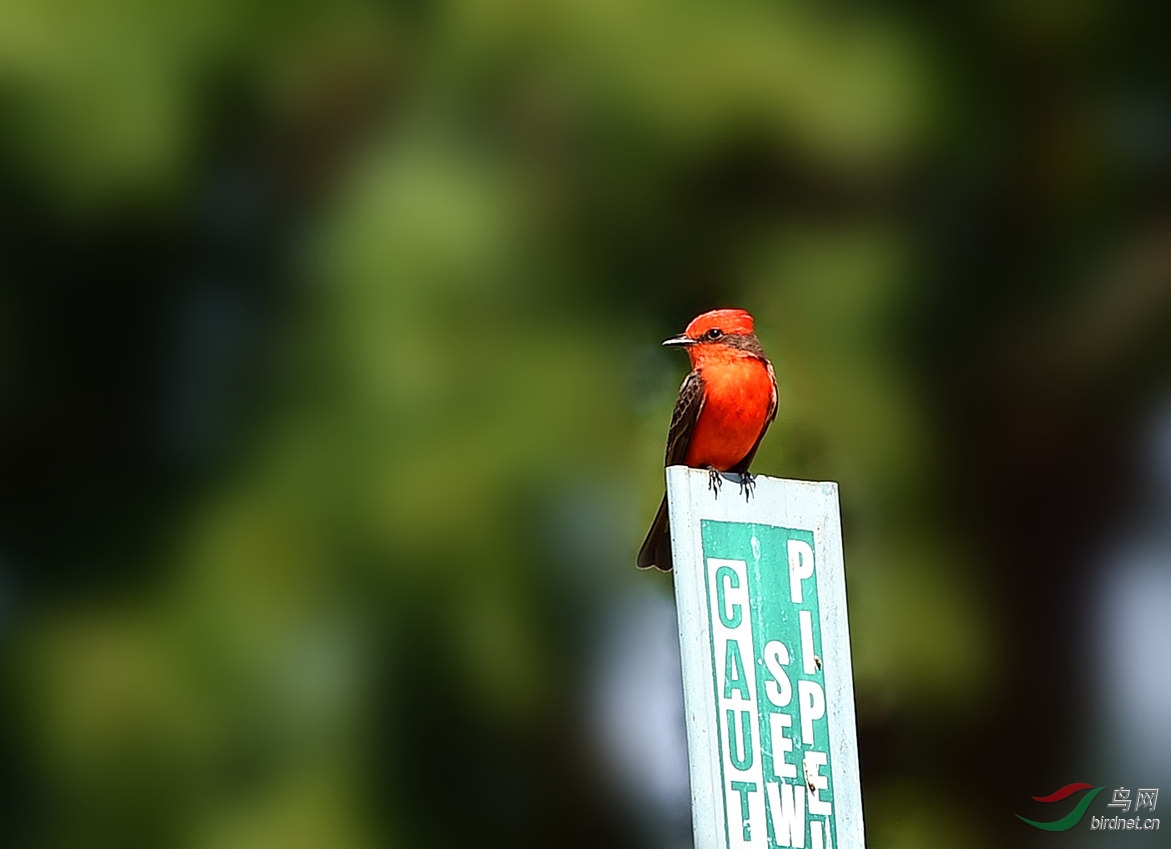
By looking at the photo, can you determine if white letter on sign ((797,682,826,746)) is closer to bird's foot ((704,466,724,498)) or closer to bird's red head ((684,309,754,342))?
bird's foot ((704,466,724,498))

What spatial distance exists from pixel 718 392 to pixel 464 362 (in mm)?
955

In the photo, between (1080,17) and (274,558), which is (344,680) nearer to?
(274,558)

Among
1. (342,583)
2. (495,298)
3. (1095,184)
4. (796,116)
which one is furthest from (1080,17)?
(342,583)

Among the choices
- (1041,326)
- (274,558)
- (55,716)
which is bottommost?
(55,716)

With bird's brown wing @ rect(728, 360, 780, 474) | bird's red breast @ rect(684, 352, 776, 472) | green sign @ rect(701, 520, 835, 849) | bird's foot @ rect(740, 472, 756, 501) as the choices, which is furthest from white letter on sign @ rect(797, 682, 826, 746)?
bird's brown wing @ rect(728, 360, 780, 474)

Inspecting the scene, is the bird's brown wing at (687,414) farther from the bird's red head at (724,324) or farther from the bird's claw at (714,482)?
the bird's claw at (714,482)

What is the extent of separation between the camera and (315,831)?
5.44 m

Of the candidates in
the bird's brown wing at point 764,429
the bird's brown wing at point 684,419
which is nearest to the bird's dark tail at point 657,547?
the bird's brown wing at point 684,419

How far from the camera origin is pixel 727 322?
16.8 feet

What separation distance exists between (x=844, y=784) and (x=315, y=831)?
3.08 m

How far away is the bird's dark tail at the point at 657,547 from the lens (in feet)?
15.9

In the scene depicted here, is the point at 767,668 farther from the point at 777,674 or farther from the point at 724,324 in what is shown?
the point at 724,324

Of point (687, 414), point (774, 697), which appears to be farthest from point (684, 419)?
point (774, 697)

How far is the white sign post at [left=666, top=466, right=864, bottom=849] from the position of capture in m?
2.62
